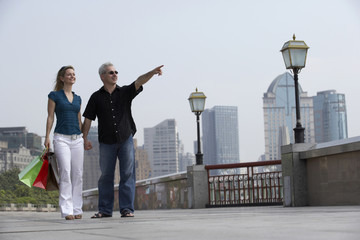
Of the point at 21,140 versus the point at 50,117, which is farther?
the point at 21,140

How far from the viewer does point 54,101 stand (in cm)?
700

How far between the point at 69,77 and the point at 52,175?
3.60 ft

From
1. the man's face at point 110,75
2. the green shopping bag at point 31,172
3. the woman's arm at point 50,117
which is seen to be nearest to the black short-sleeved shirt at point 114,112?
the man's face at point 110,75

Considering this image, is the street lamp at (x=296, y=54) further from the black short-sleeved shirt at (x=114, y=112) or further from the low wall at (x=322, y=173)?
the black short-sleeved shirt at (x=114, y=112)

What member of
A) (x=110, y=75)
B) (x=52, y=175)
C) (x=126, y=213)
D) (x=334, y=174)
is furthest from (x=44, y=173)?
(x=334, y=174)

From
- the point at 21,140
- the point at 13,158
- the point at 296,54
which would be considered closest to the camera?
the point at 296,54

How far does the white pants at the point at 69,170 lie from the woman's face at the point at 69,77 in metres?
0.63

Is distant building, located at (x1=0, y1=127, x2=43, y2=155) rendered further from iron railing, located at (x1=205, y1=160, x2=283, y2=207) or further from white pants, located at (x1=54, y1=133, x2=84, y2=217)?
white pants, located at (x1=54, y1=133, x2=84, y2=217)

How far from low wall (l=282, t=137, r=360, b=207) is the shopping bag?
4631 mm

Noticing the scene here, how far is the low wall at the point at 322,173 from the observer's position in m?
9.67

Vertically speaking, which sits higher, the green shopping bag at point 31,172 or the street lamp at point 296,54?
the street lamp at point 296,54

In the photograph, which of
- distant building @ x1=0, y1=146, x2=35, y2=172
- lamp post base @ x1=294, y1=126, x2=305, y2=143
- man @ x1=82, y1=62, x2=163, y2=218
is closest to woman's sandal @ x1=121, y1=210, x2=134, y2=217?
man @ x1=82, y1=62, x2=163, y2=218

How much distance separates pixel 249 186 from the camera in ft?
50.0

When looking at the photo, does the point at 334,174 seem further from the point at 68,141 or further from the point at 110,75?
the point at 68,141
